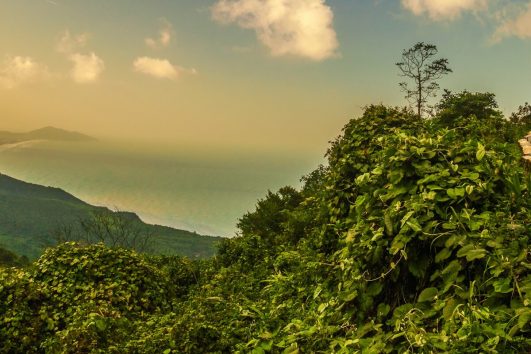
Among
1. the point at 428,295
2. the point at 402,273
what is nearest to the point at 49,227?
the point at 402,273

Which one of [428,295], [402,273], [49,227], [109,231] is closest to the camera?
[428,295]

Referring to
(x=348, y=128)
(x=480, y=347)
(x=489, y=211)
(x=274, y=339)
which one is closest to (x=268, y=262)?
(x=348, y=128)

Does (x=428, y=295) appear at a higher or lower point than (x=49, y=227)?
→ lower

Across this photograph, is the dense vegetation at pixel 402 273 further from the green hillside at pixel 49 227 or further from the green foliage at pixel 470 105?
the green hillside at pixel 49 227

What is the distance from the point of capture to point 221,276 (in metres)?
14.0

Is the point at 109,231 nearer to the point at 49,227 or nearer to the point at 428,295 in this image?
the point at 428,295

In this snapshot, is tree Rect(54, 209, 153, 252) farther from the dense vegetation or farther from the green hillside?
the green hillside

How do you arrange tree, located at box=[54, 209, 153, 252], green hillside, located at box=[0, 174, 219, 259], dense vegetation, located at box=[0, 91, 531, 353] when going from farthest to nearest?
1. green hillside, located at box=[0, 174, 219, 259]
2. tree, located at box=[54, 209, 153, 252]
3. dense vegetation, located at box=[0, 91, 531, 353]

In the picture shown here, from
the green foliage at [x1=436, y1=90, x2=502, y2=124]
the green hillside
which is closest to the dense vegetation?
the green foliage at [x1=436, y1=90, x2=502, y2=124]

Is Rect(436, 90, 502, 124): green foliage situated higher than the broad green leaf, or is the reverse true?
Rect(436, 90, 502, 124): green foliage

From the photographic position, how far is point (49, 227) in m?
149

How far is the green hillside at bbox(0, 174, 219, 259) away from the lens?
400 ft

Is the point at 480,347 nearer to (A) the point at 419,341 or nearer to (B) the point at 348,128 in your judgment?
(A) the point at 419,341

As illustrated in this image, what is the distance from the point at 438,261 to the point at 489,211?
2.46ft
